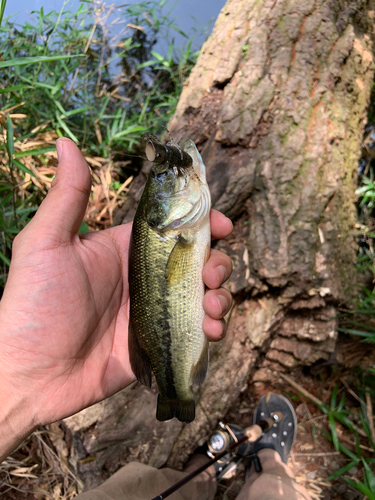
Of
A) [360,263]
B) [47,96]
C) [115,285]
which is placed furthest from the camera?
[360,263]

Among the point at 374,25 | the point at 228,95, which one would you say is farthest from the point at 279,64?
the point at 374,25

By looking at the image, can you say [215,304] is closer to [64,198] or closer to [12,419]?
[64,198]

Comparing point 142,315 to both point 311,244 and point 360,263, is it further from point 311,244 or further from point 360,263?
point 360,263

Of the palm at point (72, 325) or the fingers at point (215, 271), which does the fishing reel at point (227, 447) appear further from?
the fingers at point (215, 271)

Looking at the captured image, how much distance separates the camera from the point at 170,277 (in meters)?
1.88

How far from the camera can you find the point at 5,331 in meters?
1.84

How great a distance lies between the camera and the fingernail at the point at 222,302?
2.08m

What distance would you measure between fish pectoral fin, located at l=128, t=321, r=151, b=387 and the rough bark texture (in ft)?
3.29

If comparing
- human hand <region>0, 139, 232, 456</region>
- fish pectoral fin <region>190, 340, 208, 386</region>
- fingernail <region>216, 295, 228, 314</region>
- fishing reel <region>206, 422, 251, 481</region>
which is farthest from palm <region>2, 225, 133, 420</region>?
fishing reel <region>206, 422, 251, 481</region>

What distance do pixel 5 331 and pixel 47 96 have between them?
10.1 feet

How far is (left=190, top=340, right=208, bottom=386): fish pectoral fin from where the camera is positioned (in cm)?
202

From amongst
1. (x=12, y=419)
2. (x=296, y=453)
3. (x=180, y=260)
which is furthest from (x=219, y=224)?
(x=296, y=453)

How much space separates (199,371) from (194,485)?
1.76 meters

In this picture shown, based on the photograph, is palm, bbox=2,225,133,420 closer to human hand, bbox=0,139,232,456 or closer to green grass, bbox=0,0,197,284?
human hand, bbox=0,139,232,456
